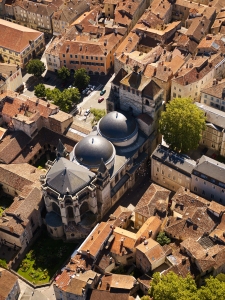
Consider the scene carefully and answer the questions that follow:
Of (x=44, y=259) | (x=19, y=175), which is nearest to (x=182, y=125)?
(x=19, y=175)

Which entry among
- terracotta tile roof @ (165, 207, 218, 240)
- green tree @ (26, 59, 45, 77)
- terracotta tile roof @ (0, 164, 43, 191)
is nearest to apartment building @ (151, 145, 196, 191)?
terracotta tile roof @ (165, 207, 218, 240)

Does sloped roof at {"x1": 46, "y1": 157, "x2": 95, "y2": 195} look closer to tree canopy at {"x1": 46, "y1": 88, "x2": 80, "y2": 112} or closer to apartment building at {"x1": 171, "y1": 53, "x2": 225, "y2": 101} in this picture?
tree canopy at {"x1": 46, "y1": 88, "x2": 80, "y2": 112}

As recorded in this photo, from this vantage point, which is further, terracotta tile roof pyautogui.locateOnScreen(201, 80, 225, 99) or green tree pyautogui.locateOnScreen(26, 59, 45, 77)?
green tree pyautogui.locateOnScreen(26, 59, 45, 77)

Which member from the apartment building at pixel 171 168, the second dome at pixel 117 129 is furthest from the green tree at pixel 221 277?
the second dome at pixel 117 129

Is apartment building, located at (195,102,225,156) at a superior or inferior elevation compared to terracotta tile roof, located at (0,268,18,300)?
superior

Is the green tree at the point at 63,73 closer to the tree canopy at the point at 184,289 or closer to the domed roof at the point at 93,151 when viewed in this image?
the domed roof at the point at 93,151

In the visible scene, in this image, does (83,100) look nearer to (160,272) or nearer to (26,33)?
(26,33)

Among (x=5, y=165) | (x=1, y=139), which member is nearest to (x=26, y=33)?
(x=1, y=139)
